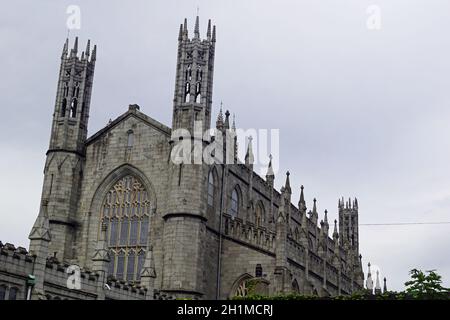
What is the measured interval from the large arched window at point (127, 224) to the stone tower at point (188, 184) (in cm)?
267

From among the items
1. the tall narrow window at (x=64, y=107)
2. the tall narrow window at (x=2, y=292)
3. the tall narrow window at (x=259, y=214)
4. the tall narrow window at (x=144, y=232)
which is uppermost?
the tall narrow window at (x=64, y=107)

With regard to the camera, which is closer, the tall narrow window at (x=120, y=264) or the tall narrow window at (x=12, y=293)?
the tall narrow window at (x=12, y=293)

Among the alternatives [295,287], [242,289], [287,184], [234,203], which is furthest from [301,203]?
[242,289]

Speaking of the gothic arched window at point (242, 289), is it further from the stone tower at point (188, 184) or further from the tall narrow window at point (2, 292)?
the tall narrow window at point (2, 292)

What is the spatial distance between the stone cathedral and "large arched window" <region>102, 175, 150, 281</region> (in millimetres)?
66

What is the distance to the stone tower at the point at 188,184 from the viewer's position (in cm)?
3828

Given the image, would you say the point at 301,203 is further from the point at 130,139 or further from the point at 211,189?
the point at 130,139

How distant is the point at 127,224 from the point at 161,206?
2873 mm

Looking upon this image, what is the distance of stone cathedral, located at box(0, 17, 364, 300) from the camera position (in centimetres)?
3912

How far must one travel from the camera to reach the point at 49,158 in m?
44.5

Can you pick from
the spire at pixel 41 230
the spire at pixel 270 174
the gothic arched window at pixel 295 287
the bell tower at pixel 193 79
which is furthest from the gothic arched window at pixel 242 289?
the spire at pixel 270 174
